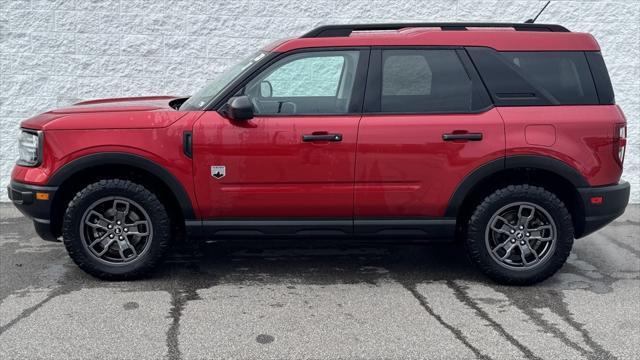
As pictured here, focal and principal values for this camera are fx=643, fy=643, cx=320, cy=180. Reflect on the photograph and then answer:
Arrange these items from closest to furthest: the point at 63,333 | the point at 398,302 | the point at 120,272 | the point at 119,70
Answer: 1. the point at 63,333
2. the point at 398,302
3. the point at 120,272
4. the point at 119,70

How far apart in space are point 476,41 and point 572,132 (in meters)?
0.98

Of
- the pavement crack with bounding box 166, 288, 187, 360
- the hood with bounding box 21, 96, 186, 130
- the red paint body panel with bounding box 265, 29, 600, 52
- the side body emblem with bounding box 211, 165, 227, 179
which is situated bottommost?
the pavement crack with bounding box 166, 288, 187, 360

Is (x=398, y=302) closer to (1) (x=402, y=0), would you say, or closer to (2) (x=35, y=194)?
(2) (x=35, y=194)

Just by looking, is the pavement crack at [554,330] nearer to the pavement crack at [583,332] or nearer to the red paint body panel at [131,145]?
the pavement crack at [583,332]

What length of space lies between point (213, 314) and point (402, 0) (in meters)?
5.10

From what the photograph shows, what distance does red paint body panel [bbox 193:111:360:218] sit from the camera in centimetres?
468

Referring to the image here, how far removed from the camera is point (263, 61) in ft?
15.7

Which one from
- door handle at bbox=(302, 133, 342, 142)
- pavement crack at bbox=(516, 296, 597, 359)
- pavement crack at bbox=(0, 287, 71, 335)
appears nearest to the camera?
pavement crack at bbox=(516, 296, 597, 359)

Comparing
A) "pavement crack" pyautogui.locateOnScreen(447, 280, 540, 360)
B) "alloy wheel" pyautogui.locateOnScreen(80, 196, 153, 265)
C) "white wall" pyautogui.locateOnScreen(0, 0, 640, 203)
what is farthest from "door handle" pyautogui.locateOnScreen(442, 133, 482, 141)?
"white wall" pyautogui.locateOnScreen(0, 0, 640, 203)

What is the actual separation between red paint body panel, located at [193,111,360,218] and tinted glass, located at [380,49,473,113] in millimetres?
383

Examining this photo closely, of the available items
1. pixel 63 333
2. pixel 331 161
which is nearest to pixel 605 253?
pixel 331 161

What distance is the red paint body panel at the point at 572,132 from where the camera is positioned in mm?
4734

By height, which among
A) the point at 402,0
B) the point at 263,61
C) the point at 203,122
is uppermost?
the point at 402,0

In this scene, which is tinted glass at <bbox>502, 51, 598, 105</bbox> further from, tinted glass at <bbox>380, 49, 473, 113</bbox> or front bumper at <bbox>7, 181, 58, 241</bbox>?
front bumper at <bbox>7, 181, 58, 241</bbox>
